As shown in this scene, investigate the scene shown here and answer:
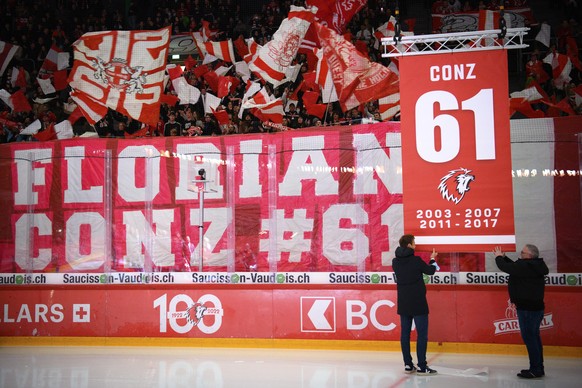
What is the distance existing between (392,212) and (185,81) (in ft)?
19.9

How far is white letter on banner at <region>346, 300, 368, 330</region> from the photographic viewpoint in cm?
1183

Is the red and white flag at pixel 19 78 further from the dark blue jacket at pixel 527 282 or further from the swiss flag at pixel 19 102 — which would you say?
the dark blue jacket at pixel 527 282

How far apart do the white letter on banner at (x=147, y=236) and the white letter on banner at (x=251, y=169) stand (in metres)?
1.47

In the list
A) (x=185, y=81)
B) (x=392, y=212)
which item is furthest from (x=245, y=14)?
(x=392, y=212)

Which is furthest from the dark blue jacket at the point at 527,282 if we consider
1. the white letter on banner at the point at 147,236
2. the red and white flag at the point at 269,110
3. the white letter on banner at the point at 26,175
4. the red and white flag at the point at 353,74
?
the white letter on banner at the point at 26,175

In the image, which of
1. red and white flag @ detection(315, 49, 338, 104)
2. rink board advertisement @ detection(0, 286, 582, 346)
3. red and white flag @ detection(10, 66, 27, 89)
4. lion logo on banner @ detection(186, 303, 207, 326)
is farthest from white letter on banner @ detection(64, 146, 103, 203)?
red and white flag @ detection(10, 66, 27, 89)

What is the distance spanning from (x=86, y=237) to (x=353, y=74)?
19.0ft

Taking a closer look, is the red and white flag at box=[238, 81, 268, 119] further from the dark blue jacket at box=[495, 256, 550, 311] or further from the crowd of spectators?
the dark blue jacket at box=[495, 256, 550, 311]

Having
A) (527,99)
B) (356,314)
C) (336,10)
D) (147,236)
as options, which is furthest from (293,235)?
(527,99)

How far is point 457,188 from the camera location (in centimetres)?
904

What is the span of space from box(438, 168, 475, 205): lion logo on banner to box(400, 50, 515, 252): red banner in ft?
0.04

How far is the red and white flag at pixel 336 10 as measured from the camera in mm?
14062

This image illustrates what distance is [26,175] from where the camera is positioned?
13648 mm

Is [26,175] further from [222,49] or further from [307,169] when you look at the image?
[307,169]
